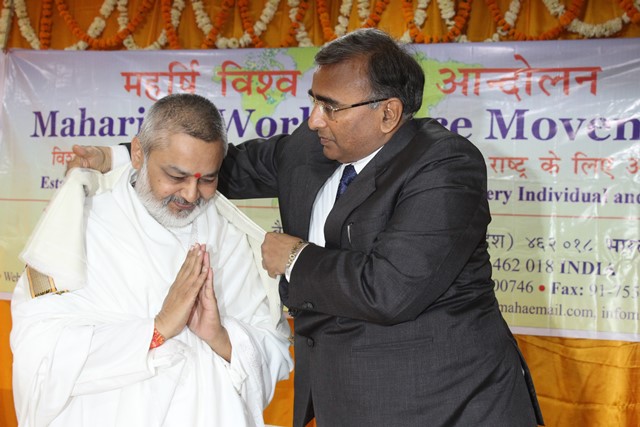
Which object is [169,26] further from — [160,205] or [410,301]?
[410,301]

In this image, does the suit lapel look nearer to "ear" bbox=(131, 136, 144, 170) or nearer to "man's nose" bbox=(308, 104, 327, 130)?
"man's nose" bbox=(308, 104, 327, 130)

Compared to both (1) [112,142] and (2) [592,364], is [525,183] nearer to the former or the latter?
(2) [592,364]

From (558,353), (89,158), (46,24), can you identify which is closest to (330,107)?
(89,158)

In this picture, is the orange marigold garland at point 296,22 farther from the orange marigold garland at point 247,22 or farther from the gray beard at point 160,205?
the gray beard at point 160,205

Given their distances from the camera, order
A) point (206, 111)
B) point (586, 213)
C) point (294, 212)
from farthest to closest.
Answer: point (586, 213) → point (294, 212) → point (206, 111)

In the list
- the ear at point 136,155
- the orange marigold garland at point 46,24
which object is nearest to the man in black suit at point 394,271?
the ear at point 136,155

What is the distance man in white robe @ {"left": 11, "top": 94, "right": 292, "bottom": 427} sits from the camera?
2068 mm

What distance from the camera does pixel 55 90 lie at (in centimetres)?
472

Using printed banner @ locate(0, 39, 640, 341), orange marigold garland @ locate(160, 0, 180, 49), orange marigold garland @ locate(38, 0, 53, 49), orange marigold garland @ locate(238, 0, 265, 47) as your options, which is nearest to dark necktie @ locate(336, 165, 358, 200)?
printed banner @ locate(0, 39, 640, 341)

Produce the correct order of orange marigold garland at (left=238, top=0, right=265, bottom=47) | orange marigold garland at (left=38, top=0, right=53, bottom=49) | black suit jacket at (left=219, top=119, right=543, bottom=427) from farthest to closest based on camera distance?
1. orange marigold garland at (left=38, top=0, right=53, bottom=49)
2. orange marigold garland at (left=238, top=0, right=265, bottom=47)
3. black suit jacket at (left=219, top=119, right=543, bottom=427)

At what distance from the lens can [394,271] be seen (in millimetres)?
1956

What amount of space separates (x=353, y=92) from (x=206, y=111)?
18.3 inches

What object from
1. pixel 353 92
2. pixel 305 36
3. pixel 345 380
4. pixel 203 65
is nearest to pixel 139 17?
pixel 203 65

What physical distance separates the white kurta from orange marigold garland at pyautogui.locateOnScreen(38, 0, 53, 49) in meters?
3.03
